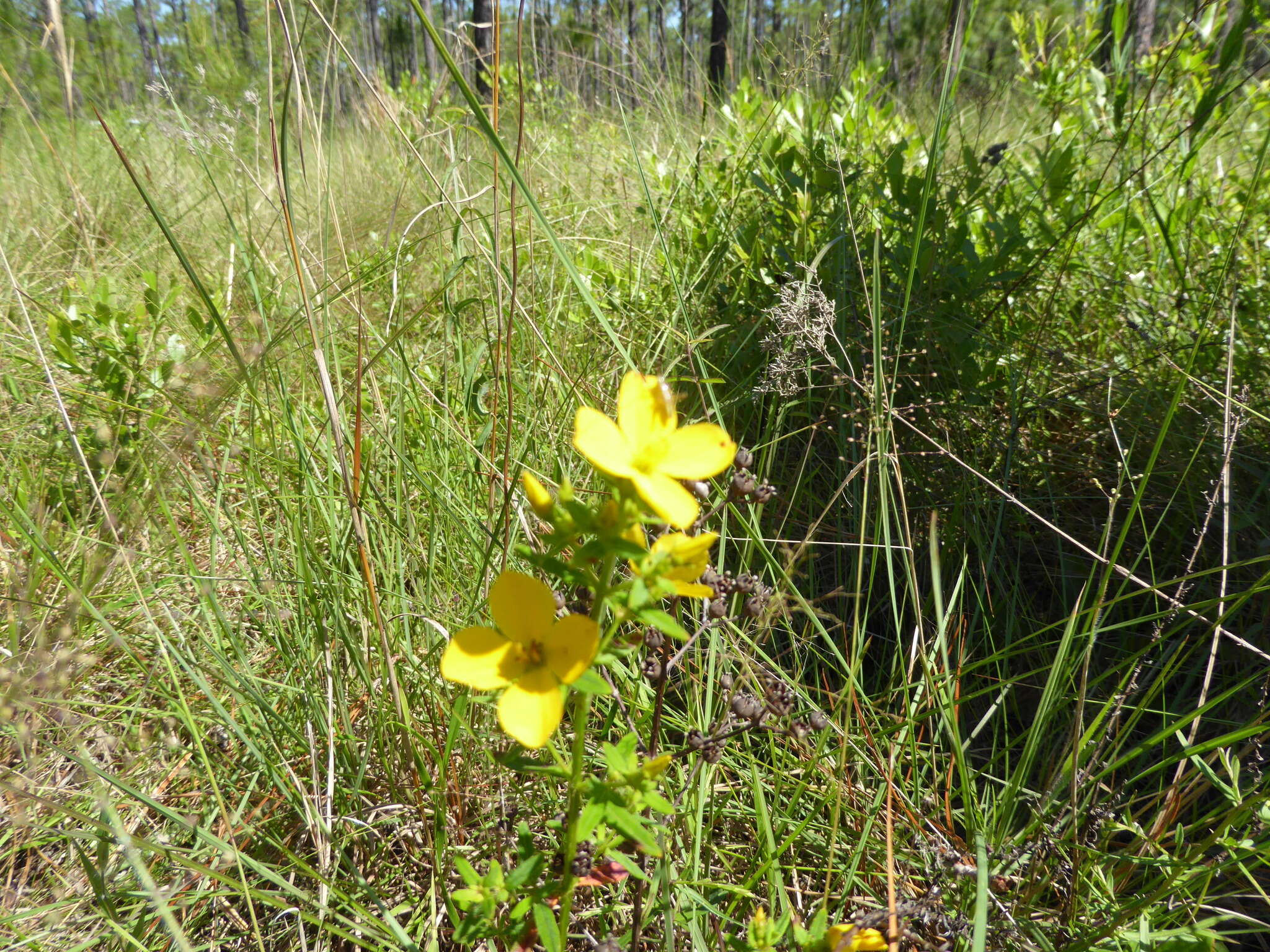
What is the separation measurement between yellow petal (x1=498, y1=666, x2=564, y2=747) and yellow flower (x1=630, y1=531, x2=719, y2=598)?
127mm

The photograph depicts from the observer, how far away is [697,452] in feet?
2.26

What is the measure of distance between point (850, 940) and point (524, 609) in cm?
51

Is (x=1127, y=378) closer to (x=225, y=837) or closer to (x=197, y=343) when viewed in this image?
(x=225, y=837)

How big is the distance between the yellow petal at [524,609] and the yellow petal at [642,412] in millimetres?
161

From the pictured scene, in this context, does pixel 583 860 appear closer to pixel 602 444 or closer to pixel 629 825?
pixel 629 825

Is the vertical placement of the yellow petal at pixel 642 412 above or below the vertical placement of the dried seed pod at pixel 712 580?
above

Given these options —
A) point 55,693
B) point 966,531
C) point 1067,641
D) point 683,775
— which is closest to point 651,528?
point 683,775

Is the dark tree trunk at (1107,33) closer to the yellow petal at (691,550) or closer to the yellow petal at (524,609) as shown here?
the yellow petal at (691,550)

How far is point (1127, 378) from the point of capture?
1882 mm

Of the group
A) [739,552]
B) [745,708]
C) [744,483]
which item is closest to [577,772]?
[745,708]

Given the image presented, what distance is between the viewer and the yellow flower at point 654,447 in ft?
1.98

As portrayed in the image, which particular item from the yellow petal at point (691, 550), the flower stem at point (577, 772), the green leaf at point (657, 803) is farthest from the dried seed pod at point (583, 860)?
the yellow petal at point (691, 550)

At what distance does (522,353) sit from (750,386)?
0.59 metres

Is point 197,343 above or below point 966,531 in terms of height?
above
